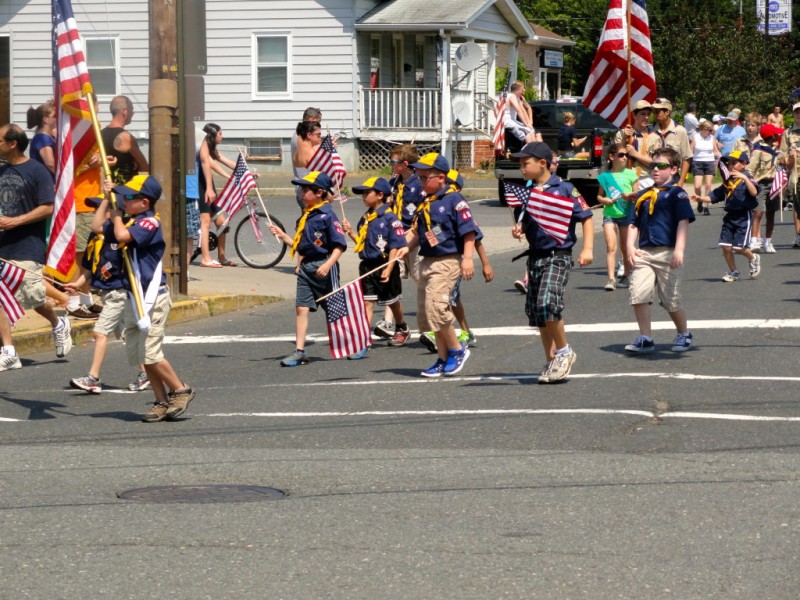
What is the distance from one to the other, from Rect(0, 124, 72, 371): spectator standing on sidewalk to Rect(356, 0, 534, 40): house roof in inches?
1001

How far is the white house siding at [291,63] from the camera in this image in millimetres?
36750

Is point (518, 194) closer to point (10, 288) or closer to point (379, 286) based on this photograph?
point (379, 286)

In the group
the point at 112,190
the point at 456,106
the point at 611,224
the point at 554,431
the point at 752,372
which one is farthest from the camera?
the point at 456,106

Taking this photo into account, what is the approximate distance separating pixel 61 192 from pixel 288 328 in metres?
3.70

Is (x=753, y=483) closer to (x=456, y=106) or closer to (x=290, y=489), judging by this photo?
(x=290, y=489)

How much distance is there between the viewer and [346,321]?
454 inches

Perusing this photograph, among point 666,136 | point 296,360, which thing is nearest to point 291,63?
point 666,136

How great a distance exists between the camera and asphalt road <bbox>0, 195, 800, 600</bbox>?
575 cm

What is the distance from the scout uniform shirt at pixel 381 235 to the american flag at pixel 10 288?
2.89 metres

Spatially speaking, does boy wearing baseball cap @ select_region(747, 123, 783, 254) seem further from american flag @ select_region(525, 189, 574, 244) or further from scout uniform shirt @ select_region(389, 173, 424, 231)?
american flag @ select_region(525, 189, 574, 244)

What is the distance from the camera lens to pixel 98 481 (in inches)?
299

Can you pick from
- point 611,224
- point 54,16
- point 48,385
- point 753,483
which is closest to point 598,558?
point 753,483

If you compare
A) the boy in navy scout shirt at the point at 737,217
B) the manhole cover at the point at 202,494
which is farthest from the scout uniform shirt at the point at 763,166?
the manhole cover at the point at 202,494

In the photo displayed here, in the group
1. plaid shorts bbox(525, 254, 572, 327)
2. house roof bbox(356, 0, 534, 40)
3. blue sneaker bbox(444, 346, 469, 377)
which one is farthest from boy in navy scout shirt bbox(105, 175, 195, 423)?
house roof bbox(356, 0, 534, 40)
